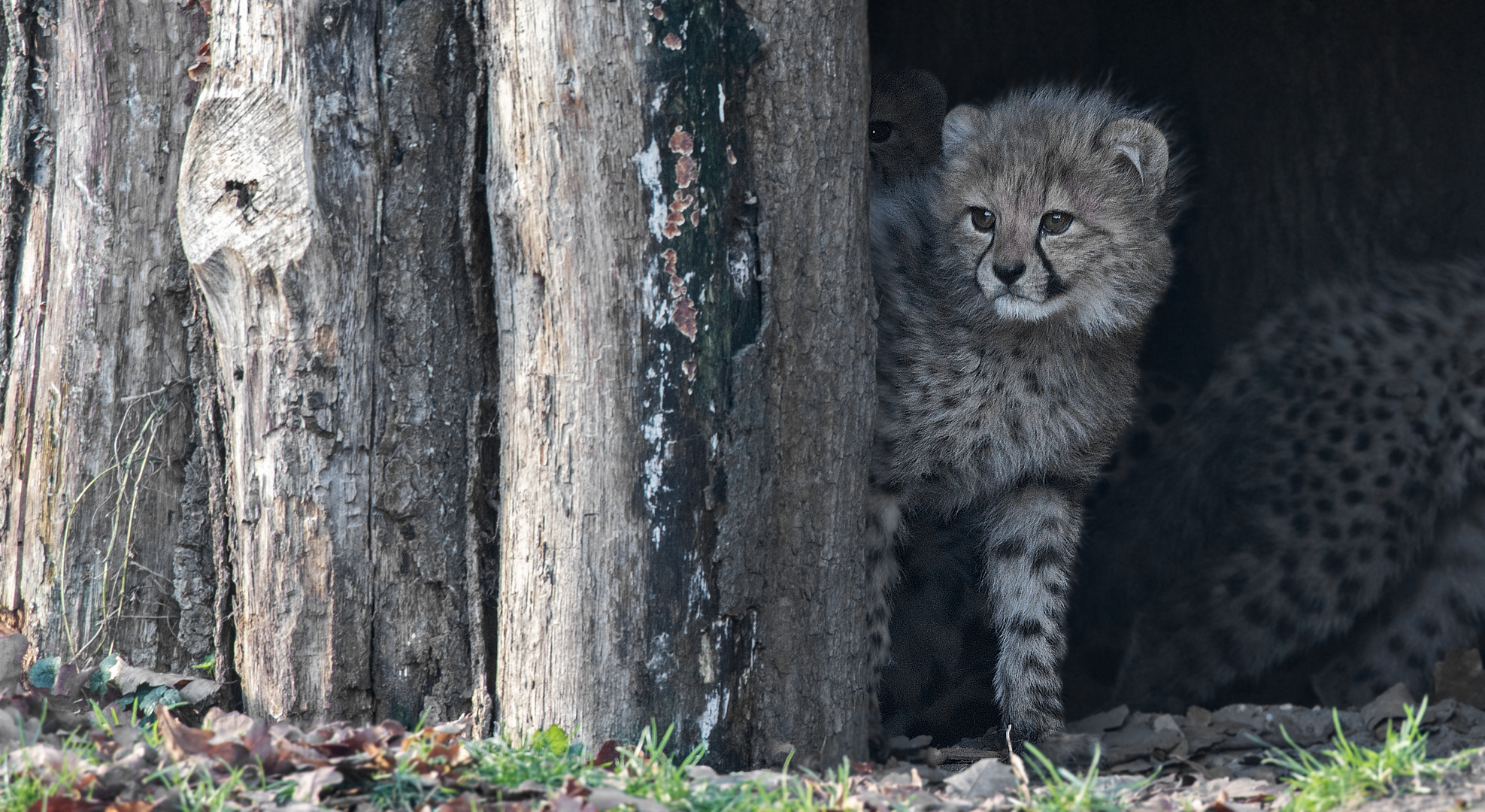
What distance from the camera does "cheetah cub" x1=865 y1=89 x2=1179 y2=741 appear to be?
10.7ft

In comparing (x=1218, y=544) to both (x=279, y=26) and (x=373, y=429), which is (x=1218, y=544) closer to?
(x=373, y=429)

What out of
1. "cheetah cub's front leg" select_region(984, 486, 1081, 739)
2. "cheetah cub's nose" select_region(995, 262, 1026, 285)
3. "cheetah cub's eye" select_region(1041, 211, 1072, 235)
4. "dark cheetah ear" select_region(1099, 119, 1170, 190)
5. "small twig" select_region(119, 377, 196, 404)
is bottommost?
"cheetah cub's front leg" select_region(984, 486, 1081, 739)

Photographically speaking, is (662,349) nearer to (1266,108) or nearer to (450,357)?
(450,357)

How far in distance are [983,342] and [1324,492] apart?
189 centimetres

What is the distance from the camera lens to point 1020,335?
3.39 meters

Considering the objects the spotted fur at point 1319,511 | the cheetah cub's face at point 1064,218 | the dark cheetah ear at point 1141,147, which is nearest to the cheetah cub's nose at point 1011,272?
the cheetah cub's face at point 1064,218

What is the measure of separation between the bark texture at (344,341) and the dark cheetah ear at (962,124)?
131 centimetres

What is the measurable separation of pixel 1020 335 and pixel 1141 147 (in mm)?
542

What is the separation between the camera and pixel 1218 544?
4820 mm

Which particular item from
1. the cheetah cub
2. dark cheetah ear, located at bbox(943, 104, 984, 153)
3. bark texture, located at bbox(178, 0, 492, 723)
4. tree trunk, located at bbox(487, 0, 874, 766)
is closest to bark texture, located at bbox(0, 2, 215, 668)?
bark texture, located at bbox(178, 0, 492, 723)

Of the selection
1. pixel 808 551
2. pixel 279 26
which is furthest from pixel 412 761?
pixel 279 26

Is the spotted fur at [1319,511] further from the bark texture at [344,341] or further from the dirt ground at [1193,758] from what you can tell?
the bark texture at [344,341]

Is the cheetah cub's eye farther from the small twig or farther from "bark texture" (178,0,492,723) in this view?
the small twig

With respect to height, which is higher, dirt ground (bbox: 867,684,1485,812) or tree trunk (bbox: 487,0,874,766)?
tree trunk (bbox: 487,0,874,766)
